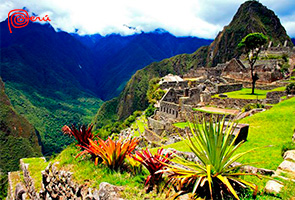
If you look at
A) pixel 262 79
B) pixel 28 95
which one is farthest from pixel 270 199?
pixel 28 95

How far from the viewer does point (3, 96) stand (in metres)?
88.8

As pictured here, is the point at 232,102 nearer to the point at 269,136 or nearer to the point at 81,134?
the point at 269,136

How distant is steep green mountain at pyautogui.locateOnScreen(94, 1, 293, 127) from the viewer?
104481mm

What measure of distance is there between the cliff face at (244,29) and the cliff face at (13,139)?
124957 millimetres

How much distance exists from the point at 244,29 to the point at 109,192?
14308 cm

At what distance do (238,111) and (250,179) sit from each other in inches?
555

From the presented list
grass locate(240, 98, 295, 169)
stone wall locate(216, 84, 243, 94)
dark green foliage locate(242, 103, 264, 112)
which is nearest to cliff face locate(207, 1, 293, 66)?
stone wall locate(216, 84, 243, 94)

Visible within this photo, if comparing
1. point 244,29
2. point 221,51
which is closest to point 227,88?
point 244,29

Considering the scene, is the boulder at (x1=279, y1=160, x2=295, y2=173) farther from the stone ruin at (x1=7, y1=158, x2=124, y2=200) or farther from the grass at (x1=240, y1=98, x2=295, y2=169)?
the stone ruin at (x1=7, y1=158, x2=124, y2=200)

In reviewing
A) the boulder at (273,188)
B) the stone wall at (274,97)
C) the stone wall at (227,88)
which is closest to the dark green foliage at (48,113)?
the stone wall at (227,88)

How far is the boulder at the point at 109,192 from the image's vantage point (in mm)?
4094

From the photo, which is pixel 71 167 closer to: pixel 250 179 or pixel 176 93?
pixel 250 179

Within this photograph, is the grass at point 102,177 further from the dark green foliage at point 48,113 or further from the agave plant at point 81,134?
the dark green foliage at point 48,113

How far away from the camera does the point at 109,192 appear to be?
4184 mm
